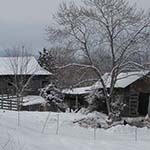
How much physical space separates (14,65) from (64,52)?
19.6 meters

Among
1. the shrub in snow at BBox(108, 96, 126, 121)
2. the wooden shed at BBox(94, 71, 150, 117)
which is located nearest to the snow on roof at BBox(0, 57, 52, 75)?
the wooden shed at BBox(94, 71, 150, 117)

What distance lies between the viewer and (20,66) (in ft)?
135

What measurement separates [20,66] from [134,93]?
16.9 meters

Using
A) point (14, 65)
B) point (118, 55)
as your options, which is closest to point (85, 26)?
point (118, 55)

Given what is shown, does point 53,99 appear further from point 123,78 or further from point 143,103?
point 123,78

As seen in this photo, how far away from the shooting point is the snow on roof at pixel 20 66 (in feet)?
133

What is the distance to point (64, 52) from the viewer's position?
22844 millimetres

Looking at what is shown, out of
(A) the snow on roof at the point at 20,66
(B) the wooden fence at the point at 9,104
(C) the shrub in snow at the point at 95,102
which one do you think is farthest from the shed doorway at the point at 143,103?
(A) the snow on roof at the point at 20,66

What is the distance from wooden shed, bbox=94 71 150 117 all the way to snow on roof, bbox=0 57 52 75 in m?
14.8

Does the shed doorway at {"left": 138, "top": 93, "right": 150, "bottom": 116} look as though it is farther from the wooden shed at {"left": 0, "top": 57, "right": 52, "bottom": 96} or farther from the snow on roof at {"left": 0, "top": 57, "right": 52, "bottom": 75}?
the snow on roof at {"left": 0, "top": 57, "right": 52, "bottom": 75}

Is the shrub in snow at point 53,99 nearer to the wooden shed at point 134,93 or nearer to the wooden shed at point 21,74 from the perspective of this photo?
the wooden shed at point 134,93

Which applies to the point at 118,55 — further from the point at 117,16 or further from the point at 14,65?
the point at 14,65

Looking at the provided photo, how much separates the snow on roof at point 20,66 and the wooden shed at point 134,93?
48.4 ft

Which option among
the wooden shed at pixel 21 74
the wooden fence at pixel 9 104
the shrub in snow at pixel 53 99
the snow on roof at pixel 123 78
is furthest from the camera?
the wooden shed at pixel 21 74
